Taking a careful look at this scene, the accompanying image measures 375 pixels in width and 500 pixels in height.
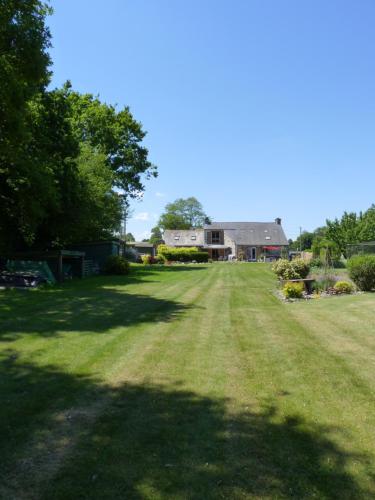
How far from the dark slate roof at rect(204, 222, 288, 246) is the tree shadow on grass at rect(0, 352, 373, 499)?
195 feet

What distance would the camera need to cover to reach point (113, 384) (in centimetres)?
566

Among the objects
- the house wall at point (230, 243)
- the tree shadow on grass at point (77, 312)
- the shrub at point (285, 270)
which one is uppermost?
the house wall at point (230, 243)

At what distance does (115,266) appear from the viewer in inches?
1096

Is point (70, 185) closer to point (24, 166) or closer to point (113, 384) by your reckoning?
point (24, 166)

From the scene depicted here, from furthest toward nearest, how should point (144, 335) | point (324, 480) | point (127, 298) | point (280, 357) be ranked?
point (127, 298) < point (144, 335) < point (280, 357) < point (324, 480)

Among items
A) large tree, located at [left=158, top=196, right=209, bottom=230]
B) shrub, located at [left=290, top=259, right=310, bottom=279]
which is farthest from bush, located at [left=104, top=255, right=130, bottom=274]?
large tree, located at [left=158, top=196, right=209, bottom=230]

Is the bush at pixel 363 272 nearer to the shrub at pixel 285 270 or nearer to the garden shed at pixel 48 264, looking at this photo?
the shrub at pixel 285 270

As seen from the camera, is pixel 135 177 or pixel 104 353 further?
pixel 135 177

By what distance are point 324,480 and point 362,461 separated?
55cm

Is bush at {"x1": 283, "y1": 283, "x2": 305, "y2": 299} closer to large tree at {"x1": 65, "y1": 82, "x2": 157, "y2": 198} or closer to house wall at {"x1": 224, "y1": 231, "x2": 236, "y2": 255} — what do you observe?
large tree at {"x1": 65, "y1": 82, "x2": 157, "y2": 198}

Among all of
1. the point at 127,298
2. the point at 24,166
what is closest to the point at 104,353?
the point at 127,298

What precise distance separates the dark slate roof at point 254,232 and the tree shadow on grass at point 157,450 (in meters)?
59.3

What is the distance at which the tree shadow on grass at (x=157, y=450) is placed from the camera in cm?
330

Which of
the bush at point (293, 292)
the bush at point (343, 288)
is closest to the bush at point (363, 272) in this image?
the bush at point (343, 288)
